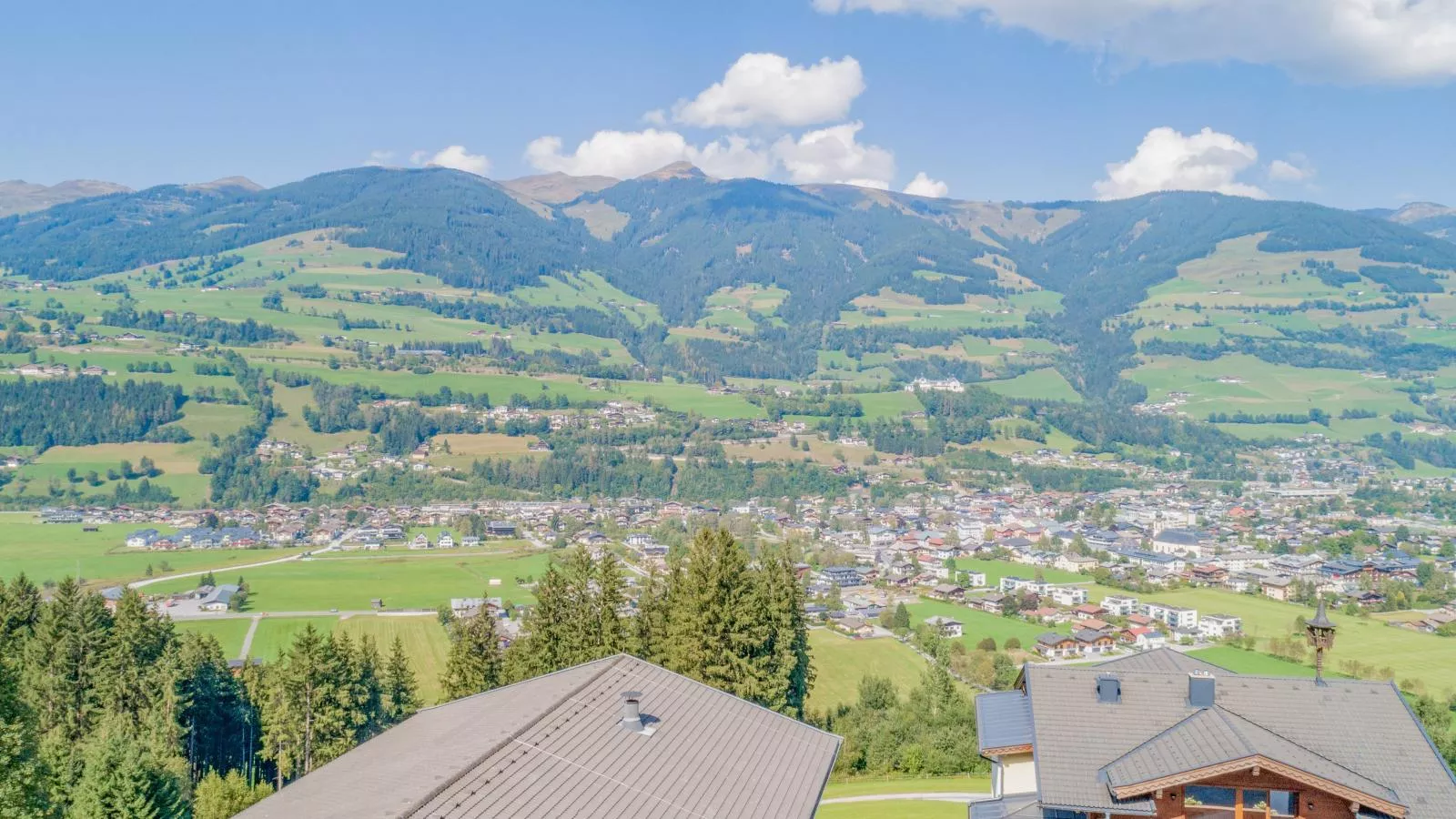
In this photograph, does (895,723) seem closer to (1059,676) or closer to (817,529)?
(1059,676)

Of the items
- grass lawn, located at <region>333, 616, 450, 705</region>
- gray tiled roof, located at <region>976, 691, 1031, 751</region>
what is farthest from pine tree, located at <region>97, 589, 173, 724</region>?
gray tiled roof, located at <region>976, 691, 1031, 751</region>

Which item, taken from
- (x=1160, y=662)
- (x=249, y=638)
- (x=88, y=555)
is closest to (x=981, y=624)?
(x=249, y=638)

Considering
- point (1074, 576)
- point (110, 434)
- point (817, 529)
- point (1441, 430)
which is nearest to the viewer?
point (1074, 576)

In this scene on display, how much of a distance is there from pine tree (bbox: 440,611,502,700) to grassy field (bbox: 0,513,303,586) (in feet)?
182

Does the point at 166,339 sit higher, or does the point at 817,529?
the point at 166,339

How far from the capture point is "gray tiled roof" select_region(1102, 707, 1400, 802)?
12734 millimetres

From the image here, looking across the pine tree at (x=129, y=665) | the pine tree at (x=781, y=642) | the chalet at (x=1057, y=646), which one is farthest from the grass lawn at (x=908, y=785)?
the chalet at (x=1057, y=646)

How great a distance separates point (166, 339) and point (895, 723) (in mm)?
167783

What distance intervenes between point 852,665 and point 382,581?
4079 centimetres

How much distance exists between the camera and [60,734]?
2872 cm

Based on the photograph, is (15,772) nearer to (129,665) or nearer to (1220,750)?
(129,665)

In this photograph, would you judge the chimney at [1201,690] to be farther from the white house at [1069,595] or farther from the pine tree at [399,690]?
the white house at [1069,595]

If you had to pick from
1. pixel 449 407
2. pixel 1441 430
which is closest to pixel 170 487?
pixel 449 407

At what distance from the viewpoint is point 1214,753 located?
13.0 meters
